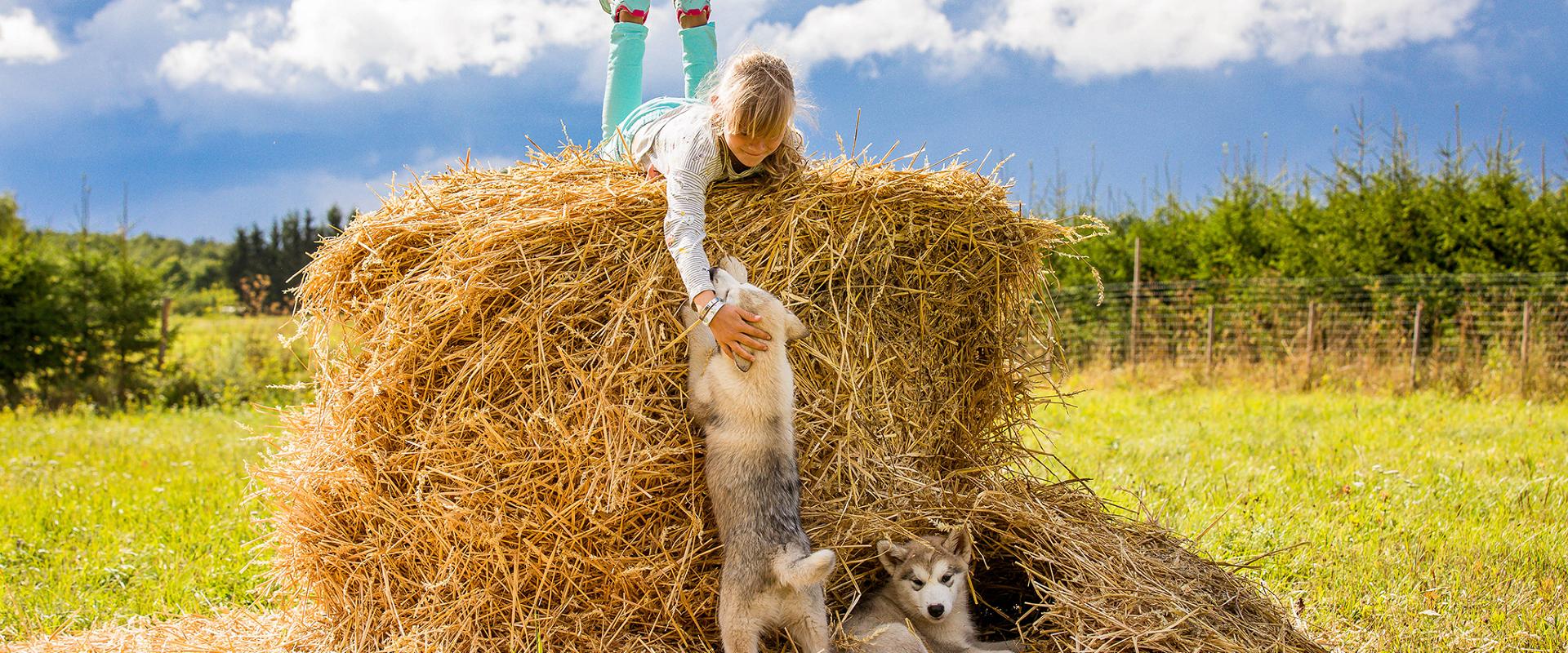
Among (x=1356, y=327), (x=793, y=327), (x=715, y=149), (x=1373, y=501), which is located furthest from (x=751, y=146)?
(x=1356, y=327)

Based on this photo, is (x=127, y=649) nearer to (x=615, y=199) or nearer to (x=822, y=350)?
(x=615, y=199)

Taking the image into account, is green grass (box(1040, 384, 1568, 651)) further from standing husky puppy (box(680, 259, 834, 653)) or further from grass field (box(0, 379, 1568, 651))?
standing husky puppy (box(680, 259, 834, 653))

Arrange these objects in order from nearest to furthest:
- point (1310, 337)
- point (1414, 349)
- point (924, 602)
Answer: point (924, 602)
point (1414, 349)
point (1310, 337)

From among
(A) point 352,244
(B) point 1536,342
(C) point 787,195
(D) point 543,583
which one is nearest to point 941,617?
(D) point 543,583

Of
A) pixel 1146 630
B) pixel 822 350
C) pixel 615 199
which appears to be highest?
pixel 615 199

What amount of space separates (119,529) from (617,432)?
462cm

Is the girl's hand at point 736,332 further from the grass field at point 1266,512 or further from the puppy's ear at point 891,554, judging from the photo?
the grass field at point 1266,512

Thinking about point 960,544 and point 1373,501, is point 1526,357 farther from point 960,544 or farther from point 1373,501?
point 960,544

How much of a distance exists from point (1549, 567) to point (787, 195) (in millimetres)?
4458

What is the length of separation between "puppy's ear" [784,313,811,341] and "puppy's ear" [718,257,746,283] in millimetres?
238

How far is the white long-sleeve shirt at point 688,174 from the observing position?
11.5ft

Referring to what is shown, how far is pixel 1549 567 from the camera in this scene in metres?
5.10

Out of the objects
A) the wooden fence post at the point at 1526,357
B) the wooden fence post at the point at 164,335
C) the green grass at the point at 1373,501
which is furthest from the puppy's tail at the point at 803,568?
the wooden fence post at the point at 164,335

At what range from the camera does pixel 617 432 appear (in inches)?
140
